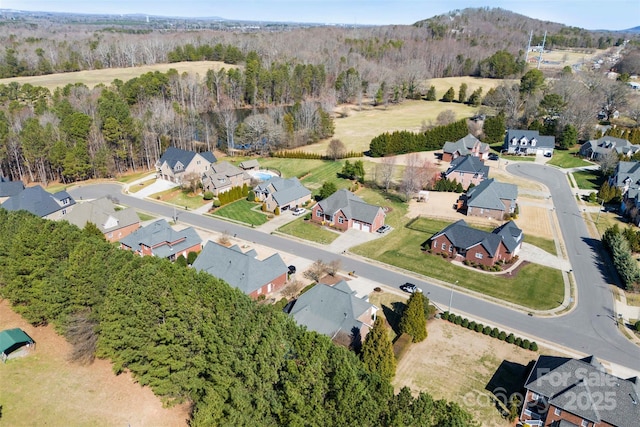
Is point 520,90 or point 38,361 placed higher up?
point 520,90

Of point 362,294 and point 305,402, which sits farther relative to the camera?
point 362,294

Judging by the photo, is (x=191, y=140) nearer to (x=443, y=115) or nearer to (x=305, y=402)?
(x=443, y=115)

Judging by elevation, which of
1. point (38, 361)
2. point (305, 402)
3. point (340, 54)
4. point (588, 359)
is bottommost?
point (38, 361)

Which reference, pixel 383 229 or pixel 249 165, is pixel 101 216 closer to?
pixel 249 165

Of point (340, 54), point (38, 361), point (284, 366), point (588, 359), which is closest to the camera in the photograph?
point (284, 366)

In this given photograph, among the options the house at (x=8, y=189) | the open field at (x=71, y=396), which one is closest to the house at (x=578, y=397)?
the open field at (x=71, y=396)

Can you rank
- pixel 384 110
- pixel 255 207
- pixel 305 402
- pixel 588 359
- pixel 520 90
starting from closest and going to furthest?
pixel 305 402 → pixel 588 359 → pixel 255 207 → pixel 520 90 → pixel 384 110

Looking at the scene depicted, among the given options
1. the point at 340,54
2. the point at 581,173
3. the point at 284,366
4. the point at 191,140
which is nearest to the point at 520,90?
the point at 581,173

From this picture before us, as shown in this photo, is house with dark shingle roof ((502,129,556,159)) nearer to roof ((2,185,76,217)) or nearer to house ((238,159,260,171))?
house ((238,159,260,171))
